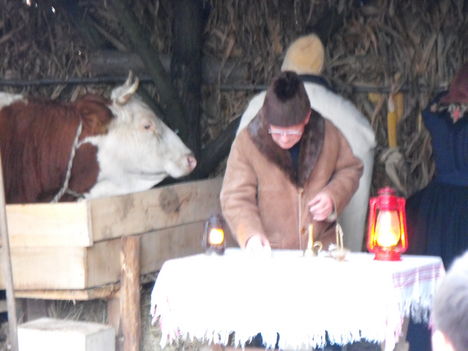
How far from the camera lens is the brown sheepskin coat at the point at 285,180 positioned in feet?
14.7

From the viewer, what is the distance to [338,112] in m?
5.77

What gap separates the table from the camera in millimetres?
3674

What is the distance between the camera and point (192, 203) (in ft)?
20.2

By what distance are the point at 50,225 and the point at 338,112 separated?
170cm

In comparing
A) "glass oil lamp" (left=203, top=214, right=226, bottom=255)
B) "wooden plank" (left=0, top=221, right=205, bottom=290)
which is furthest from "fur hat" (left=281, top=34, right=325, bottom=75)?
"glass oil lamp" (left=203, top=214, right=226, bottom=255)

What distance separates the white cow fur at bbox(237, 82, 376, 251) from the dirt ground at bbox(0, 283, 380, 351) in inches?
41.7

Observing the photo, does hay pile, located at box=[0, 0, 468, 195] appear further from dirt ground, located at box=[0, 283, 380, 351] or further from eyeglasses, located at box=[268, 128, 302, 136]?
eyeglasses, located at box=[268, 128, 302, 136]

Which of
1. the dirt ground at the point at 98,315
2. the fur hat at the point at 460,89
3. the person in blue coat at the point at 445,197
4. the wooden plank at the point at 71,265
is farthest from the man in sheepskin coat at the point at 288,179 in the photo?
the dirt ground at the point at 98,315

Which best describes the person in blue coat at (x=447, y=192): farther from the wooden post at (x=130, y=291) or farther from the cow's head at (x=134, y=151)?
the cow's head at (x=134, y=151)

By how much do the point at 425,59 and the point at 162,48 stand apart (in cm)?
189

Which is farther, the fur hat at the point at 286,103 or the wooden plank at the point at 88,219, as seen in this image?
the wooden plank at the point at 88,219

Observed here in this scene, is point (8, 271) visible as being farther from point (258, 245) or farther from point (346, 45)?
point (346, 45)

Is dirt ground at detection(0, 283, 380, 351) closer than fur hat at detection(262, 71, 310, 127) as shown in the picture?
No

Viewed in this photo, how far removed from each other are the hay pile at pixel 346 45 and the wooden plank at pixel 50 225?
2.05m
